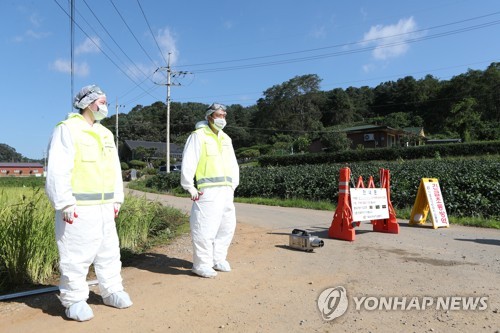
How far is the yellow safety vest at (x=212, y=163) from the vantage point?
4992 mm

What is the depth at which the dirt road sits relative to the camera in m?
3.46

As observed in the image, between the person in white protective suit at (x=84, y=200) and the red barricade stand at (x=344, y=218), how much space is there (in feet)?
15.7

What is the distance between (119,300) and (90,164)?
1375 mm

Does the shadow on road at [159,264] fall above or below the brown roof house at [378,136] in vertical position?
below

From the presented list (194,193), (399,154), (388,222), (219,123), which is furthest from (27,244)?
(399,154)

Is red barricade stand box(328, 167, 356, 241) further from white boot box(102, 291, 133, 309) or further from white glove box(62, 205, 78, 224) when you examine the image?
white glove box(62, 205, 78, 224)

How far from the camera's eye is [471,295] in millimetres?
4211

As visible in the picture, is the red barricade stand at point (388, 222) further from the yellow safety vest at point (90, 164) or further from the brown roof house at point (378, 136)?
the brown roof house at point (378, 136)

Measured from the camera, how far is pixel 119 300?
3.86m

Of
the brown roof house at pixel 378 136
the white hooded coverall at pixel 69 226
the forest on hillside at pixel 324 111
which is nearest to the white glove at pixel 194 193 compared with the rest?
the white hooded coverall at pixel 69 226

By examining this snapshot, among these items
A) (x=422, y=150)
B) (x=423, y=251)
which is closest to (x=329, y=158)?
(x=422, y=150)

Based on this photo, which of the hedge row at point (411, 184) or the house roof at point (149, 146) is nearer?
the hedge row at point (411, 184)

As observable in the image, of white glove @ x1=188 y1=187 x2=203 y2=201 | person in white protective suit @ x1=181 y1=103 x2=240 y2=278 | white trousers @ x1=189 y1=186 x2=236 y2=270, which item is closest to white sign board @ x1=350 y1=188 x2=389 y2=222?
person in white protective suit @ x1=181 y1=103 x2=240 y2=278

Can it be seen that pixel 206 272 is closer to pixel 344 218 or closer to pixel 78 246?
pixel 78 246
